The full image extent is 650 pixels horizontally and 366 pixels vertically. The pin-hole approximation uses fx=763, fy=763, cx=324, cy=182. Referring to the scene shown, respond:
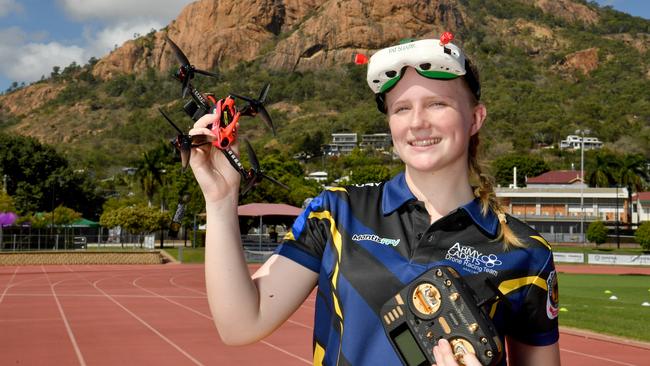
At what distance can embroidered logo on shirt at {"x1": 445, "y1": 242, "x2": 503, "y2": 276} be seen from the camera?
7.38 feet

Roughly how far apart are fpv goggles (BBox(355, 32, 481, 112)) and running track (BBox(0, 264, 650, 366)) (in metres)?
9.37

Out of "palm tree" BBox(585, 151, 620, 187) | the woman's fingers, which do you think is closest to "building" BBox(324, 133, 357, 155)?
"palm tree" BBox(585, 151, 620, 187)

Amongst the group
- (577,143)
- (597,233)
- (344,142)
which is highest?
(344,142)

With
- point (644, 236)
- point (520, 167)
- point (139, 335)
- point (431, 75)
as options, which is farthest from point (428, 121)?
point (520, 167)

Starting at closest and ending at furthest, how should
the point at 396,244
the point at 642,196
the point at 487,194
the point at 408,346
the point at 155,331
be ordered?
the point at 408,346
the point at 396,244
the point at 487,194
the point at 155,331
the point at 642,196

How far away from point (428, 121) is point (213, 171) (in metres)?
0.65

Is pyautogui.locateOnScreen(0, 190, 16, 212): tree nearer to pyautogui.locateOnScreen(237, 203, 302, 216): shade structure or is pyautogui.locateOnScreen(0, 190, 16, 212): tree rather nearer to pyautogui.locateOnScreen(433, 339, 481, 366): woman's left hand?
pyautogui.locateOnScreen(237, 203, 302, 216): shade structure

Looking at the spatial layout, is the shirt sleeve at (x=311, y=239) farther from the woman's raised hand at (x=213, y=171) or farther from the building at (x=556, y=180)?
the building at (x=556, y=180)

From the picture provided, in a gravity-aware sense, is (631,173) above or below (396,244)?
above

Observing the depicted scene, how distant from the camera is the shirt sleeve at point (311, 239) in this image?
2.36 m

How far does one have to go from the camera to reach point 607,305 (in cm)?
1958

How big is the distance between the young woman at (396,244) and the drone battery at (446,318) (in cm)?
39

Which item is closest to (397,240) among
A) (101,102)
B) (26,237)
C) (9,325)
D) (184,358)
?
(184,358)

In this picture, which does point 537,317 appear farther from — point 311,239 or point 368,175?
point 368,175
